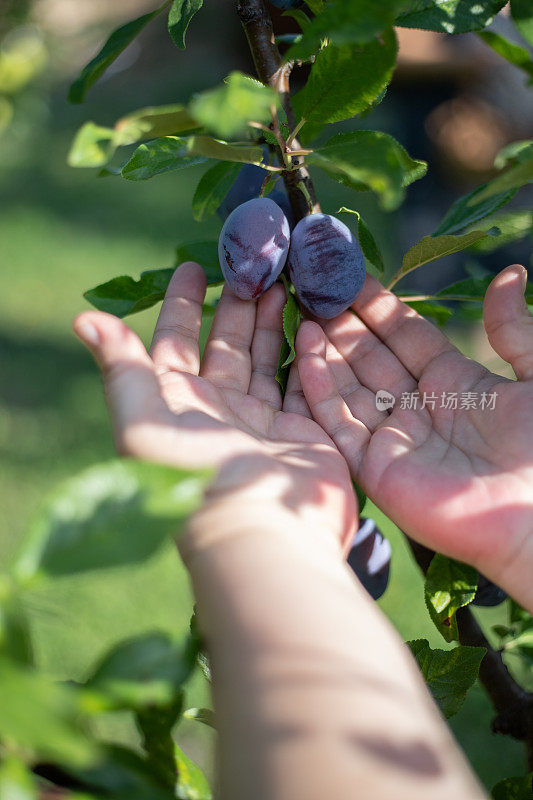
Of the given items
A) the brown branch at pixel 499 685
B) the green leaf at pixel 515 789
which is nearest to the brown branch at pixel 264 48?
the brown branch at pixel 499 685

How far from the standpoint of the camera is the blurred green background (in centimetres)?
171

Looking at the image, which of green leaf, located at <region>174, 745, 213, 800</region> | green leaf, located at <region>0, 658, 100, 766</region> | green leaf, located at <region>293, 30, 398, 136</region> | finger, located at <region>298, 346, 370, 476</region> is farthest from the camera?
finger, located at <region>298, 346, 370, 476</region>

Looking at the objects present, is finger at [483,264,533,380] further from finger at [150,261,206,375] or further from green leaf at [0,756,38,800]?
green leaf at [0,756,38,800]

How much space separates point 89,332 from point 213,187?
11.4 inches

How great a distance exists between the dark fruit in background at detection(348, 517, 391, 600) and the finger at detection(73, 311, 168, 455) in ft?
1.04

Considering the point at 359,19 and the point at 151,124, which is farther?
the point at 151,124

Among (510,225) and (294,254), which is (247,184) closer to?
(294,254)

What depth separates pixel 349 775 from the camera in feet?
1.34

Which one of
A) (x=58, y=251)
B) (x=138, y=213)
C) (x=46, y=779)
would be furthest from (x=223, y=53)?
(x=46, y=779)

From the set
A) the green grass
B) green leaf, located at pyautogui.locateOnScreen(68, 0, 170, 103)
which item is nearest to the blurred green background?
the green grass

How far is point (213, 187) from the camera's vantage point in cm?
88

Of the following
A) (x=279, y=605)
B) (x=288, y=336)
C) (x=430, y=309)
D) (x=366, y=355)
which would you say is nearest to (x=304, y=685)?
(x=279, y=605)

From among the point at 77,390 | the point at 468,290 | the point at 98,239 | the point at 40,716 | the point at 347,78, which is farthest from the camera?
the point at 98,239

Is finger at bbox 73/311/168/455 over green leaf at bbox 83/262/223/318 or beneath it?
over
